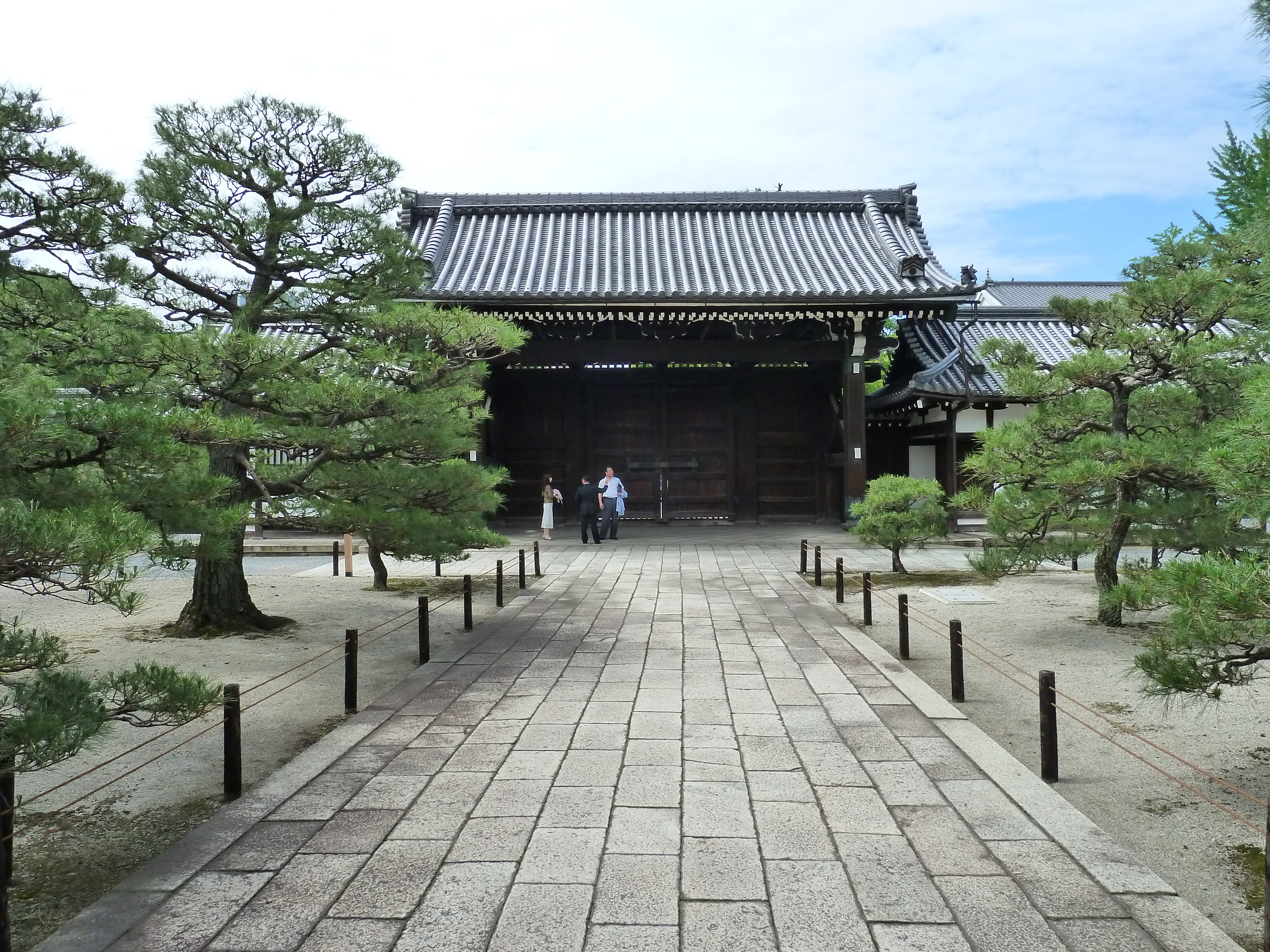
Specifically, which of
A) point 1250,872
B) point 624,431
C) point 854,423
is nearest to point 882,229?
point 854,423

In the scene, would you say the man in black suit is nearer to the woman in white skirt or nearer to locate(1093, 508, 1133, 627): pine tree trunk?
the woman in white skirt

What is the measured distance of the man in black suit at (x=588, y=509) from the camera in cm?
1587

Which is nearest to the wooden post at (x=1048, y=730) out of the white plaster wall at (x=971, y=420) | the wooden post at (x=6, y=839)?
the wooden post at (x=6, y=839)

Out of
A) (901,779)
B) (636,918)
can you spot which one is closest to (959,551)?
(901,779)

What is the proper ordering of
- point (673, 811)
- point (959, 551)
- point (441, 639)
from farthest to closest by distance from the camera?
point (959, 551)
point (441, 639)
point (673, 811)

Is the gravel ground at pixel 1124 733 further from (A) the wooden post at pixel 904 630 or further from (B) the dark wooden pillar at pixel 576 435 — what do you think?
(B) the dark wooden pillar at pixel 576 435

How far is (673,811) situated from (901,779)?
1.25 metres

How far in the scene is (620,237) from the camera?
1930 centimetres

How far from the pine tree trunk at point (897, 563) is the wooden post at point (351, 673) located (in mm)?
7999

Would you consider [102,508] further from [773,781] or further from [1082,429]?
[1082,429]

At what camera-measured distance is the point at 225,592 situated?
7.91 metres

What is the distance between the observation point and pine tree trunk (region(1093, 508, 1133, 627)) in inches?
311

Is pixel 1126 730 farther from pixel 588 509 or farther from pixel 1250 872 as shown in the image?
pixel 588 509

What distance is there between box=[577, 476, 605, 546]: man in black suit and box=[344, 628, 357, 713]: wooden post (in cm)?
1017
